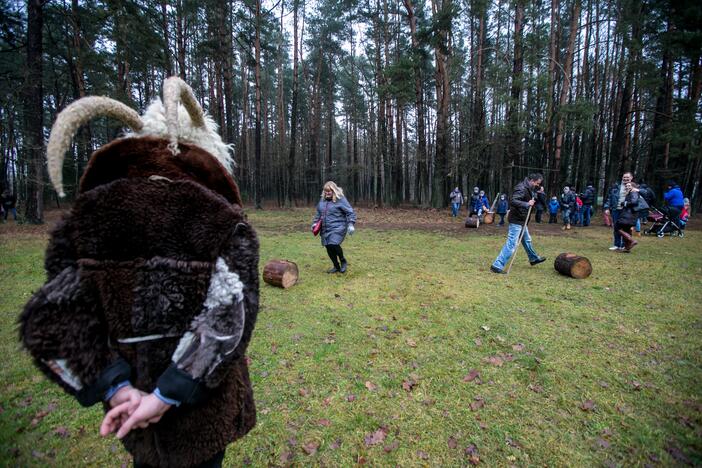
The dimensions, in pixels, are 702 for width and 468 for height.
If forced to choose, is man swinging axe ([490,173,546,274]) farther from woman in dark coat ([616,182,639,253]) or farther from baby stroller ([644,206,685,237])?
baby stroller ([644,206,685,237])

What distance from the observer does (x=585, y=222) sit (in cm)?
1644

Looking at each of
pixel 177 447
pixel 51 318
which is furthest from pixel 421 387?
pixel 51 318

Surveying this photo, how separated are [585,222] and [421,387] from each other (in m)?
17.4

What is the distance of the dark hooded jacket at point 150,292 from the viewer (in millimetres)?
1124

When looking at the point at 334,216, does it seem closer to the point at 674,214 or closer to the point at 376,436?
the point at 376,436

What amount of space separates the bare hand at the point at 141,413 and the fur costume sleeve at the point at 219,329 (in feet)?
0.17

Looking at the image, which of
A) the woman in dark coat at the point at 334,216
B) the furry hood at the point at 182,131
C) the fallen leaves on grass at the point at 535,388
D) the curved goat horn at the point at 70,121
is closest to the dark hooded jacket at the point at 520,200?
the woman in dark coat at the point at 334,216

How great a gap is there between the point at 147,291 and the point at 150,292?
0.04ft

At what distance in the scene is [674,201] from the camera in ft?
40.1

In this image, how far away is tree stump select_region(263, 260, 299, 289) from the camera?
6.38m

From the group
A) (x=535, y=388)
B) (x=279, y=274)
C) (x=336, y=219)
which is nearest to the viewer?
(x=535, y=388)

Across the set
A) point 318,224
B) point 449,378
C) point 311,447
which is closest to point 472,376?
point 449,378

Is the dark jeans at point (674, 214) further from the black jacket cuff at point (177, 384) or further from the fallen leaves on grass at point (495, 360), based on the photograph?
the black jacket cuff at point (177, 384)

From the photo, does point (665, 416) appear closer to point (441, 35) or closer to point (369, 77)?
point (441, 35)
